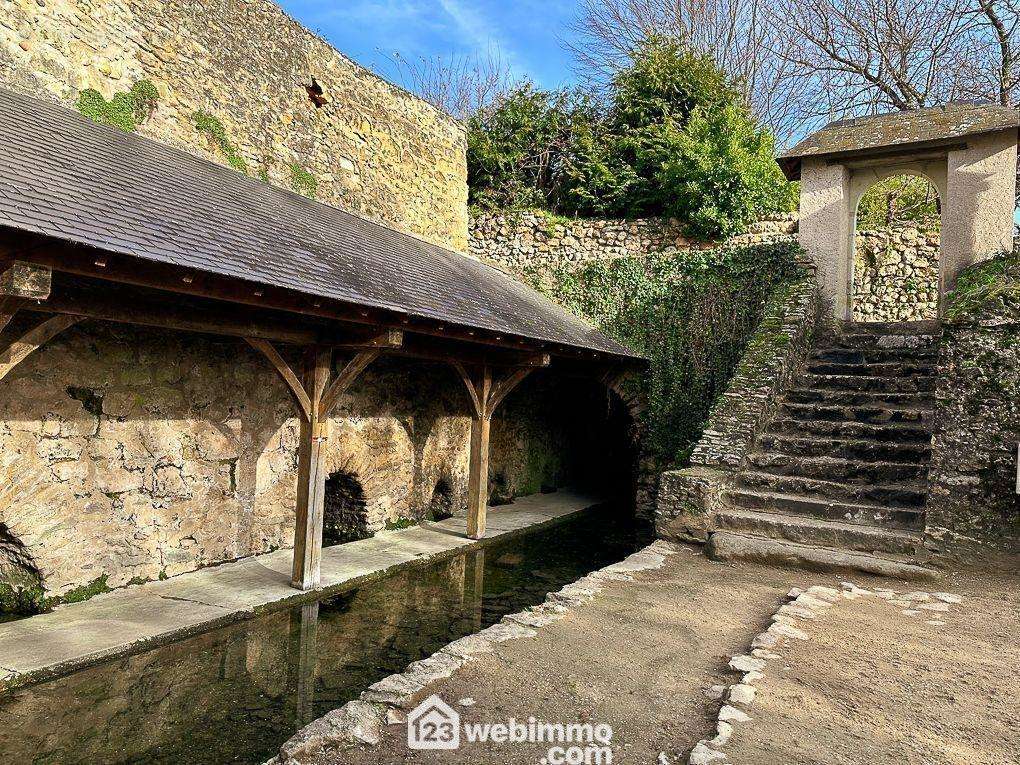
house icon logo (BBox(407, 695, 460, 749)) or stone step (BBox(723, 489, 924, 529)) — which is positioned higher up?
stone step (BBox(723, 489, 924, 529))

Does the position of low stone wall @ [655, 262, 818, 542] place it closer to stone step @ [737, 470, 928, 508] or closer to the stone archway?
stone step @ [737, 470, 928, 508]

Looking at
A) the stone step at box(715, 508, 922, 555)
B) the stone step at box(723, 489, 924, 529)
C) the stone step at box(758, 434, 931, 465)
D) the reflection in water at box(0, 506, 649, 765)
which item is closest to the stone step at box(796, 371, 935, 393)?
the stone step at box(758, 434, 931, 465)

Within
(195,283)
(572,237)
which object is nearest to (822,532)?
(195,283)

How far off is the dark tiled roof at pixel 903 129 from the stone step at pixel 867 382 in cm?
265

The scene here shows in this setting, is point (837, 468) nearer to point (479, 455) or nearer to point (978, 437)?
point (978, 437)

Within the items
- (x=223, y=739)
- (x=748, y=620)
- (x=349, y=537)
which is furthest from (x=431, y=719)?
(x=349, y=537)

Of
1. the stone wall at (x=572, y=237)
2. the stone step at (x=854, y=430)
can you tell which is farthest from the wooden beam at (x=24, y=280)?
the stone wall at (x=572, y=237)

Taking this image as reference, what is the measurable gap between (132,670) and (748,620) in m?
3.48

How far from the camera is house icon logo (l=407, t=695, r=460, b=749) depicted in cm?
243

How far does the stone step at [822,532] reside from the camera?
484cm

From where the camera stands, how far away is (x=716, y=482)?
218 inches

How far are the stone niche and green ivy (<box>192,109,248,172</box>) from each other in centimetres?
269

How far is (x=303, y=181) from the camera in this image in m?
8.16

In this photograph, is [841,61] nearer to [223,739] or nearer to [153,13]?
[153,13]
